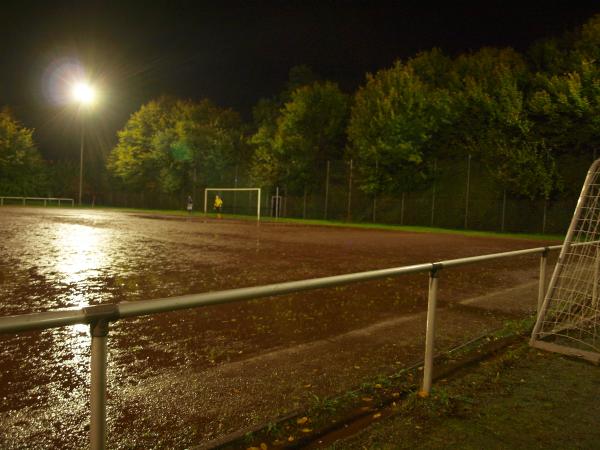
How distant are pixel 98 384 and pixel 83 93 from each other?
46963 mm

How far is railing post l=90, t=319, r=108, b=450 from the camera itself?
2.16m

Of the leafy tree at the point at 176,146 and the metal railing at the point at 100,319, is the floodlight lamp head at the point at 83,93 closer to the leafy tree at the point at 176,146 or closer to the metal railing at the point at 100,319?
the leafy tree at the point at 176,146

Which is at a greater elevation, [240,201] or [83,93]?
[83,93]

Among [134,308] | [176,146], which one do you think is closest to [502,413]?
[134,308]

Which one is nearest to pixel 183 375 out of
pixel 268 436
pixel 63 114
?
pixel 268 436

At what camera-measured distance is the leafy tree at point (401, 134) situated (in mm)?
33688

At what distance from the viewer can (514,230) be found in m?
29.0

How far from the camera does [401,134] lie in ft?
111

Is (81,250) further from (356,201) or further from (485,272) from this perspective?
(356,201)

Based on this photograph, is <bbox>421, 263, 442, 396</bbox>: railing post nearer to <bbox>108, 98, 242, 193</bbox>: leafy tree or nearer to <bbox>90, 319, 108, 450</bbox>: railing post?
<bbox>90, 319, 108, 450</bbox>: railing post

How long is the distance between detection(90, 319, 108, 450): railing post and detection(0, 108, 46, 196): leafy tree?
64070mm

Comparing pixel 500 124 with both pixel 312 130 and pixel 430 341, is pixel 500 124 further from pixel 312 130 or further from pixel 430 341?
pixel 430 341

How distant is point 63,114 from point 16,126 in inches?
915

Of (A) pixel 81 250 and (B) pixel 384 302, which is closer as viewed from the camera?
(B) pixel 384 302
